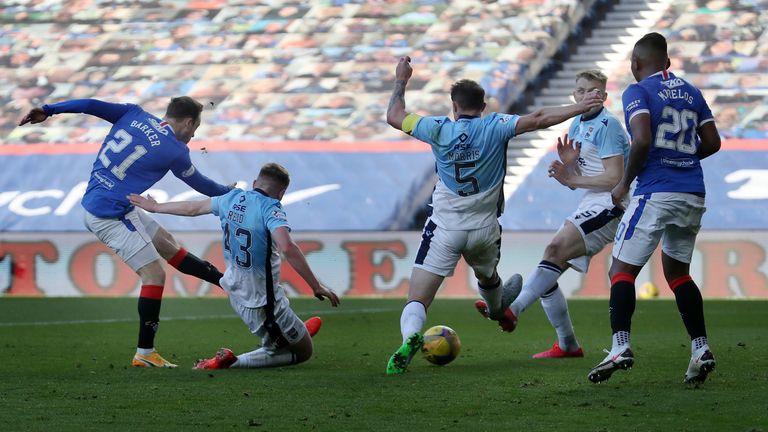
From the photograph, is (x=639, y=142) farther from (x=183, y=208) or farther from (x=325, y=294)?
(x=183, y=208)

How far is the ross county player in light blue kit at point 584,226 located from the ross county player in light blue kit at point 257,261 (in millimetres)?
1376

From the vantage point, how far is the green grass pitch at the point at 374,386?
A: 18.0 feet

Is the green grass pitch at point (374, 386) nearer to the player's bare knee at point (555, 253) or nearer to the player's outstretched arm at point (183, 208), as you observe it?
the player's bare knee at point (555, 253)

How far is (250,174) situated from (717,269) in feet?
26.0

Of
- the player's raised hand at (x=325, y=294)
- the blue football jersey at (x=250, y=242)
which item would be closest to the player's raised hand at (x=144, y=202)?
the blue football jersey at (x=250, y=242)

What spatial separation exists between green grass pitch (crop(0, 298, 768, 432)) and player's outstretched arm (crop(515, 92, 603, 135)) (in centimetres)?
144

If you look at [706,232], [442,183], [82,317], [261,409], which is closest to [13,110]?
[82,317]

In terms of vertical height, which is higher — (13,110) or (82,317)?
(82,317)

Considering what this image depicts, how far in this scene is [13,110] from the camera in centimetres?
2355

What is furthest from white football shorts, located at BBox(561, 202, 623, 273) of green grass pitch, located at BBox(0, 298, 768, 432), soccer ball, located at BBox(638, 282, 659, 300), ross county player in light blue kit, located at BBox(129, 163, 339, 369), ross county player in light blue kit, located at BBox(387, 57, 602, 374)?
soccer ball, located at BBox(638, 282, 659, 300)

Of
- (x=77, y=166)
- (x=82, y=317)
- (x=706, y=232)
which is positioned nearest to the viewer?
(x=82, y=317)

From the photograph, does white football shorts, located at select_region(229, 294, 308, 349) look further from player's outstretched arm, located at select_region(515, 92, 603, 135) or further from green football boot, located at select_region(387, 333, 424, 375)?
player's outstretched arm, located at select_region(515, 92, 603, 135)

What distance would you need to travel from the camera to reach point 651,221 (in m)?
6.78

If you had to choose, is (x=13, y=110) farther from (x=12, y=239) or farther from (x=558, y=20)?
(x=558, y=20)
